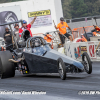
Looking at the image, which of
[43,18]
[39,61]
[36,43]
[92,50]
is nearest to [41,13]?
[43,18]

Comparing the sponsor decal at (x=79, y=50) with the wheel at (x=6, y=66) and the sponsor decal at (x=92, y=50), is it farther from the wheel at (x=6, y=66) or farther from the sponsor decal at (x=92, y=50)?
the wheel at (x=6, y=66)

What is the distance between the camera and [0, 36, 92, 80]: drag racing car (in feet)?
27.3

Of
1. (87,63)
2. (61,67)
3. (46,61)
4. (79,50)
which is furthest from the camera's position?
(79,50)

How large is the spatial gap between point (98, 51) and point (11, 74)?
524cm

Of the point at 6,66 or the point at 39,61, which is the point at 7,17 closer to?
the point at 6,66

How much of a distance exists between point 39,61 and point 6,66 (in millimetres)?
1501

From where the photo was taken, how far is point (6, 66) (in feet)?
33.2

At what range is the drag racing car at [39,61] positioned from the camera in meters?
8.31

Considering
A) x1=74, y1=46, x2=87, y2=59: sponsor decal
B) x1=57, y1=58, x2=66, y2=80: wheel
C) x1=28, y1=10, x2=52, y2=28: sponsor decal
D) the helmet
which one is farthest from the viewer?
x1=28, y1=10, x2=52, y2=28: sponsor decal

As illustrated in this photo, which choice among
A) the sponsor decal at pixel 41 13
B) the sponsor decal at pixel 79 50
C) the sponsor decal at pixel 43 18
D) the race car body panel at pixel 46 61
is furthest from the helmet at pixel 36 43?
the sponsor decal at pixel 41 13

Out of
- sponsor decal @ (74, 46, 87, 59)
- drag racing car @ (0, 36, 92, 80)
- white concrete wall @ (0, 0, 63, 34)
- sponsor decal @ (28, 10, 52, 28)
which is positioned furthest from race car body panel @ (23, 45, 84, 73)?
sponsor decal @ (28, 10, 52, 28)

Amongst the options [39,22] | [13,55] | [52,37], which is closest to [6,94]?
[13,55]

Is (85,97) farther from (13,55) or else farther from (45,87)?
(13,55)

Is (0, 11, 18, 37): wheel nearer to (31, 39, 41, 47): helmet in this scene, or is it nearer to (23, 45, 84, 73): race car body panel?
(31, 39, 41, 47): helmet
